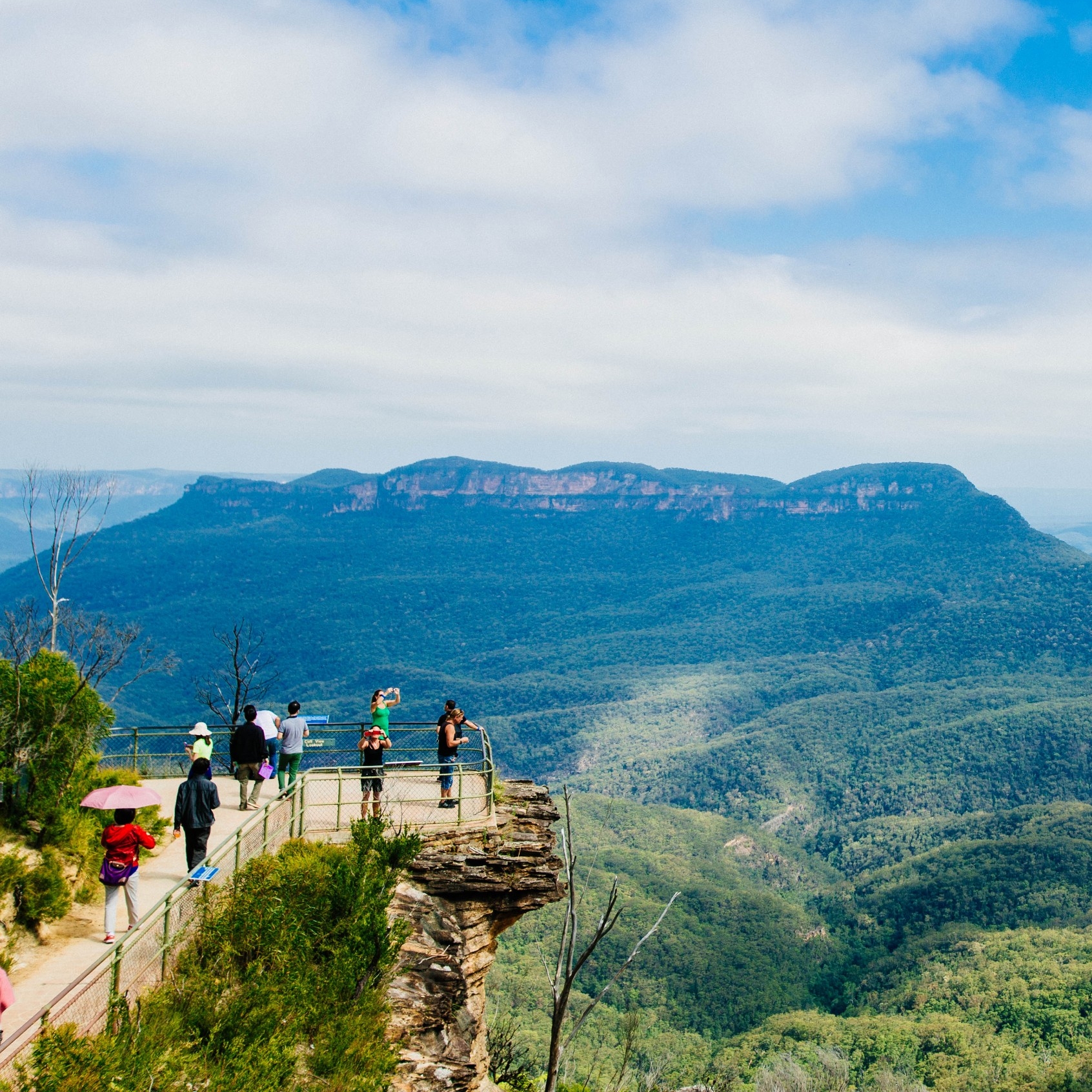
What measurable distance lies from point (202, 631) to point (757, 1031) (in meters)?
153

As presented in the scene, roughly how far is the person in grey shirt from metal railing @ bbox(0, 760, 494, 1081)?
442mm

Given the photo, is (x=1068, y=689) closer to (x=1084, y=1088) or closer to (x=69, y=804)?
(x=1084, y=1088)

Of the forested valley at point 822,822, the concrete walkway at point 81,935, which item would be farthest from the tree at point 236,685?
the forested valley at point 822,822

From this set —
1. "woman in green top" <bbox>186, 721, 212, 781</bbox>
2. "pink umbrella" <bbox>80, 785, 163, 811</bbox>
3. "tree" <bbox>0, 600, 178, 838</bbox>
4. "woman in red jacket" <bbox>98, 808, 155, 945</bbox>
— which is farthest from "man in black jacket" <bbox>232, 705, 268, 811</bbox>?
"woman in red jacket" <bbox>98, 808, 155, 945</bbox>

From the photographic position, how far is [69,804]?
46.8 ft

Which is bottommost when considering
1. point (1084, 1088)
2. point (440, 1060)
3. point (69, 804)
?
point (1084, 1088)

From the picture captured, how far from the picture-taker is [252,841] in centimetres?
1408

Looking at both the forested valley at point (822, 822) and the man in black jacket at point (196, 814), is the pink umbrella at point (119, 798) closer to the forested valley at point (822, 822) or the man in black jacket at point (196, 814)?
the man in black jacket at point (196, 814)

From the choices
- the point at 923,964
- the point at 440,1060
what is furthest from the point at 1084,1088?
the point at 440,1060

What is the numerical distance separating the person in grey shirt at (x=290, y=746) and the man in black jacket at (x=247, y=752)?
0.43 meters

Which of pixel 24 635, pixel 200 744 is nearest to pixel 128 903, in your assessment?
pixel 200 744

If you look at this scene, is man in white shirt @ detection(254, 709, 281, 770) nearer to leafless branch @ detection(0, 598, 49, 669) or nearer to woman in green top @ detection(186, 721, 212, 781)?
woman in green top @ detection(186, 721, 212, 781)

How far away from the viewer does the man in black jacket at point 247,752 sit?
1648 cm

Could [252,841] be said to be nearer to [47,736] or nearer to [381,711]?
[47,736]
